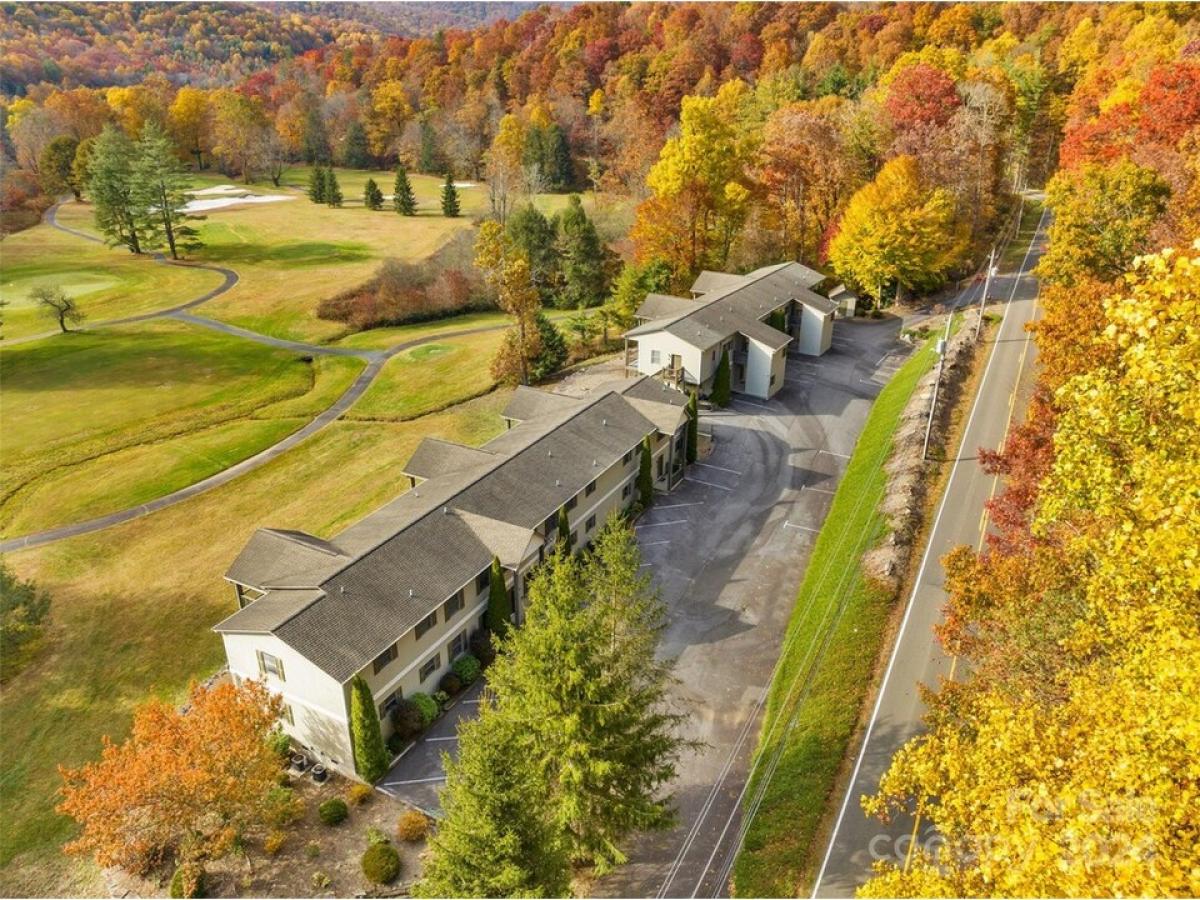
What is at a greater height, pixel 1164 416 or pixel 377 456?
pixel 1164 416

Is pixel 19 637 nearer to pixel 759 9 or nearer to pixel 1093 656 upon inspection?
pixel 1093 656

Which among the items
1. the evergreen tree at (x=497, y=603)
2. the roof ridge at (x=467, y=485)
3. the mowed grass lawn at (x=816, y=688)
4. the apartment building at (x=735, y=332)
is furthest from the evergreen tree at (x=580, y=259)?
the evergreen tree at (x=497, y=603)

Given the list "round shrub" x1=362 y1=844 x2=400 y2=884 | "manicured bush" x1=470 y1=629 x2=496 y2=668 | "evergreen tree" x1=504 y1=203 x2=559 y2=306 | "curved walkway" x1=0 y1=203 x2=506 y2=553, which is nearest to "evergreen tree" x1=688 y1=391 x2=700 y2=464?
"manicured bush" x1=470 y1=629 x2=496 y2=668

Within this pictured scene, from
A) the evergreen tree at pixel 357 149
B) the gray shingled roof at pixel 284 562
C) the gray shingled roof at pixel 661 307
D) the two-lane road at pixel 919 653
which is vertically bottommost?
the two-lane road at pixel 919 653

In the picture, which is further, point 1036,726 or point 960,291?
point 960,291

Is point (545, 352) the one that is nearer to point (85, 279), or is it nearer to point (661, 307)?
point (661, 307)

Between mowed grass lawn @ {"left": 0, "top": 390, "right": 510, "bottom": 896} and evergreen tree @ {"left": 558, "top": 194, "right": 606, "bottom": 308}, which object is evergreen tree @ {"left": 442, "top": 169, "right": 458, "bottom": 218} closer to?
evergreen tree @ {"left": 558, "top": 194, "right": 606, "bottom": 308}

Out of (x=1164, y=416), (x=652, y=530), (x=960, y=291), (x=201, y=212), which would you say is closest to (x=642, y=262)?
(x=960, y=291)

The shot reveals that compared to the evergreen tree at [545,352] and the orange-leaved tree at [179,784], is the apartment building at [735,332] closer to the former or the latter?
the evergreen tree at [545,352]
